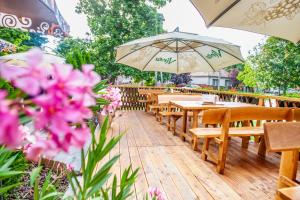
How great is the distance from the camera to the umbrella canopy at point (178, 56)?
17.1ft

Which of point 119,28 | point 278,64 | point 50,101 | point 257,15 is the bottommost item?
point 50,101

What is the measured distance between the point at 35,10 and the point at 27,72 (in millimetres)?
2815

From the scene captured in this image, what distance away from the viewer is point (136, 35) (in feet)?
42.1

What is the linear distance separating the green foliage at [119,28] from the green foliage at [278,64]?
6.05m

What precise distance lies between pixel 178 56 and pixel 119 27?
7.86 m

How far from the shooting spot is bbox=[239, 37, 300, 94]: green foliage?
11434mm

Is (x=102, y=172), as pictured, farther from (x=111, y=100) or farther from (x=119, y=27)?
(x=119, y=27)

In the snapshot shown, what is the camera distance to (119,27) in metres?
13.0

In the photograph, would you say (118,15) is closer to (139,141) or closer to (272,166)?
(139,141)

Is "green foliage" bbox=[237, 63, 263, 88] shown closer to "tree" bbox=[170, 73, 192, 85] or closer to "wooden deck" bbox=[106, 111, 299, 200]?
"tree" bbox=[170, 73, 192, 85]

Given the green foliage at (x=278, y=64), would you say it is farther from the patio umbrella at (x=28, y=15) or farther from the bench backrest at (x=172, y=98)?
the patio umbrella at (x=28, y=15)

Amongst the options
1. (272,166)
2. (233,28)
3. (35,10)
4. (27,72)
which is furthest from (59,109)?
(272,166)

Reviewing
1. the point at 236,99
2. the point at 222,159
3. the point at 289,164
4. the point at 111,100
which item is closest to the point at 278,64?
the point at 236,99

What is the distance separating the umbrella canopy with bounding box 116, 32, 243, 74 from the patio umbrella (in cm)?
225
